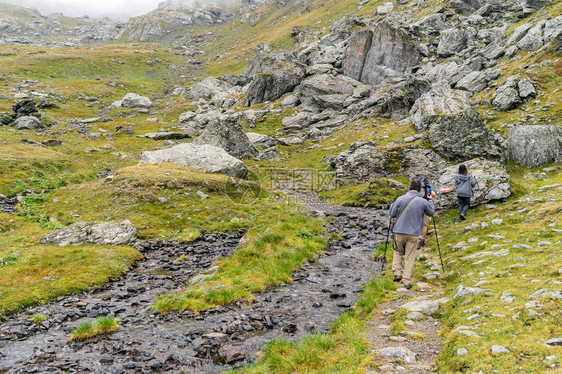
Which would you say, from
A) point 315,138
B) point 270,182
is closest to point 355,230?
point 270,182

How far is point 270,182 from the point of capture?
46.3 meters

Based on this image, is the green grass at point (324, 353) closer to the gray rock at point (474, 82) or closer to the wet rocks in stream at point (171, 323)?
the wet rocks in stream at point (171, 323)

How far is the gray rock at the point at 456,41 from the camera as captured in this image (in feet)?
258

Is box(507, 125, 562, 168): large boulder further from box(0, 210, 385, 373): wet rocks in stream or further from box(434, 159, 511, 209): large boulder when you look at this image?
box(0, 210, 385, 373): wet rocks in stream

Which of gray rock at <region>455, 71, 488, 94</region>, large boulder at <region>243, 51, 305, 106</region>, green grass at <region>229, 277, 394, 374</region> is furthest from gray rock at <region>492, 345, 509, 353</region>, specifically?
large boulder at <region>243, 51, 305, 106</region>

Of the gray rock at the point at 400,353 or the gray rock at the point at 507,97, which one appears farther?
the gray rock at the point at 507,97

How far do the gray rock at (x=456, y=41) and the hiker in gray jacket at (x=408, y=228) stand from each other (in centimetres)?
8296

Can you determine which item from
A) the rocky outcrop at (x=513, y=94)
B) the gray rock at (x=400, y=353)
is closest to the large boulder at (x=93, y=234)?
the gray rock at (x=400, y=353)

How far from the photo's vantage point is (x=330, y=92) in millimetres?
88375

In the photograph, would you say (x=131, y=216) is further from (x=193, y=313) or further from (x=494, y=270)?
(x=494, y=270)

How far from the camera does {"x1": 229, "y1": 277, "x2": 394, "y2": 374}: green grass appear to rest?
836 centimetres

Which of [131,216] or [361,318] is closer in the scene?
[361,318]

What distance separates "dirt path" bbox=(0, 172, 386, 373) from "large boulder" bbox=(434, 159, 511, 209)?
8498mm

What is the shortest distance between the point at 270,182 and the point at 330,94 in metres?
50.9
